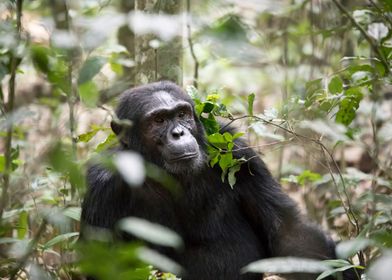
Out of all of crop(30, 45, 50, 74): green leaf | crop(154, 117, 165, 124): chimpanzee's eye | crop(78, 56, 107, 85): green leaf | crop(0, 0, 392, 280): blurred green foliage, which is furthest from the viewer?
crop(154, 117, 165, 124): chimpanzee's eye

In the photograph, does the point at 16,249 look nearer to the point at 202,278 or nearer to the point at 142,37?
the point at 202,278

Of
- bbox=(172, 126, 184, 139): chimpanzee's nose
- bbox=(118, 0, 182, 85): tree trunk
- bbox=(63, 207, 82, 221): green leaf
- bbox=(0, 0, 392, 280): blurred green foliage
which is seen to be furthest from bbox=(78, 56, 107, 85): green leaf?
bbox=(118, 0, 182, 85): tree trunk

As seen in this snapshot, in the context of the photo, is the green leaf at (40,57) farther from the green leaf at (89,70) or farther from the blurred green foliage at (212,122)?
the green leaf at (89,70)

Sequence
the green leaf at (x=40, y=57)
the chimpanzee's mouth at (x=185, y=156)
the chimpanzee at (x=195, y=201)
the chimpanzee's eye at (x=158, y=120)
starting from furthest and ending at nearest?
the chimpanzee's eye at (x=158, y=120) < the chimpanzee at (x=195, y=201) < the chimpanzee's mouth at (x=185, y=156) < the green leaf at (x=40, y=57)

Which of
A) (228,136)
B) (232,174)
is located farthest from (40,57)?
(232,174)

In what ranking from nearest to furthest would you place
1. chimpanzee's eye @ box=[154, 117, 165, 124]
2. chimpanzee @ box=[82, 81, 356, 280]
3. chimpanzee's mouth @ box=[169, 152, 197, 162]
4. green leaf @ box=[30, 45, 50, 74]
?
green leaf @ box=[30, 45, 50, 74], chimpanzee's mouth @ box=[169, 152, 197, 162], chimpanzee @ box=[82, 81, 356, 280], chimpanzee's eye @ box=[154, 117, 165, 124]

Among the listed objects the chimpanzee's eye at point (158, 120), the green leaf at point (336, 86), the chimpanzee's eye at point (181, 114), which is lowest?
the chimpanzee's eye at point (158, 120)

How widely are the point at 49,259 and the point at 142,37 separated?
2.34 metres

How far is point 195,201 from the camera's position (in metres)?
5.17

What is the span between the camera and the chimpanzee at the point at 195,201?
4.96 m

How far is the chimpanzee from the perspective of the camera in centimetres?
496

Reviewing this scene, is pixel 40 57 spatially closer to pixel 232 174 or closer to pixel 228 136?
pixel 228 136

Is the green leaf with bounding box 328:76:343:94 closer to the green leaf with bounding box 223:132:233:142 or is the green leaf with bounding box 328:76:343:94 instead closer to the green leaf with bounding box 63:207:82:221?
the green leaf with bounding box 223:132:233:142

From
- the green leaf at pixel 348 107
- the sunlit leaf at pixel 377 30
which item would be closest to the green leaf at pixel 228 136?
the green leaf at pixel 348 107
